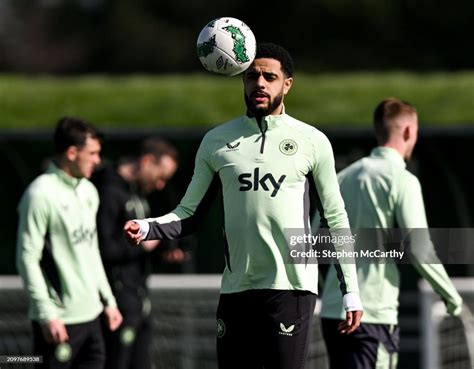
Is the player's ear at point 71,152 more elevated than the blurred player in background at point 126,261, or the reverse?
the player's ear at point 71,152

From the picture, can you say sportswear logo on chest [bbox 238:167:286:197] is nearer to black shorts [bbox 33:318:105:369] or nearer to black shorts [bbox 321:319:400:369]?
black shorts [bbox 321:319:400:369]

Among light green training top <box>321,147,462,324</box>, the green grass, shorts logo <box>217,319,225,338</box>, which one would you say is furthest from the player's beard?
the green grass

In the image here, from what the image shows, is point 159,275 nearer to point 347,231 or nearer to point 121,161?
point 121,161

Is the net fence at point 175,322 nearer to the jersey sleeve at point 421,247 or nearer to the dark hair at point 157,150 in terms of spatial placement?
the dark hair at point 157,150

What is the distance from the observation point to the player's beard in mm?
7102

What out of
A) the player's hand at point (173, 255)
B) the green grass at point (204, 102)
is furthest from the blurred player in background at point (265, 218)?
the green grass at point (204, 102)

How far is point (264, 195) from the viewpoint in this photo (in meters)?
6.98

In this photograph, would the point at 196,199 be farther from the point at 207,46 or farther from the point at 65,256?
the point at 65,256

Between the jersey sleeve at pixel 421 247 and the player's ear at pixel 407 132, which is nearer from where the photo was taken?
the jersey sleeve at pixel 421 247

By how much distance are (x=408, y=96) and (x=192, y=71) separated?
2363 cm

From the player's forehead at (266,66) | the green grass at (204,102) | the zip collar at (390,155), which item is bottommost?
the zip collar at (390,155)

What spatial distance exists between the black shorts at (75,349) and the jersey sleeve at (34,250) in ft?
0.60

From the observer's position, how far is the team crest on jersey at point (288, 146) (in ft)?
23.2

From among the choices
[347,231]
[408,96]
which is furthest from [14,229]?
[347,231]
